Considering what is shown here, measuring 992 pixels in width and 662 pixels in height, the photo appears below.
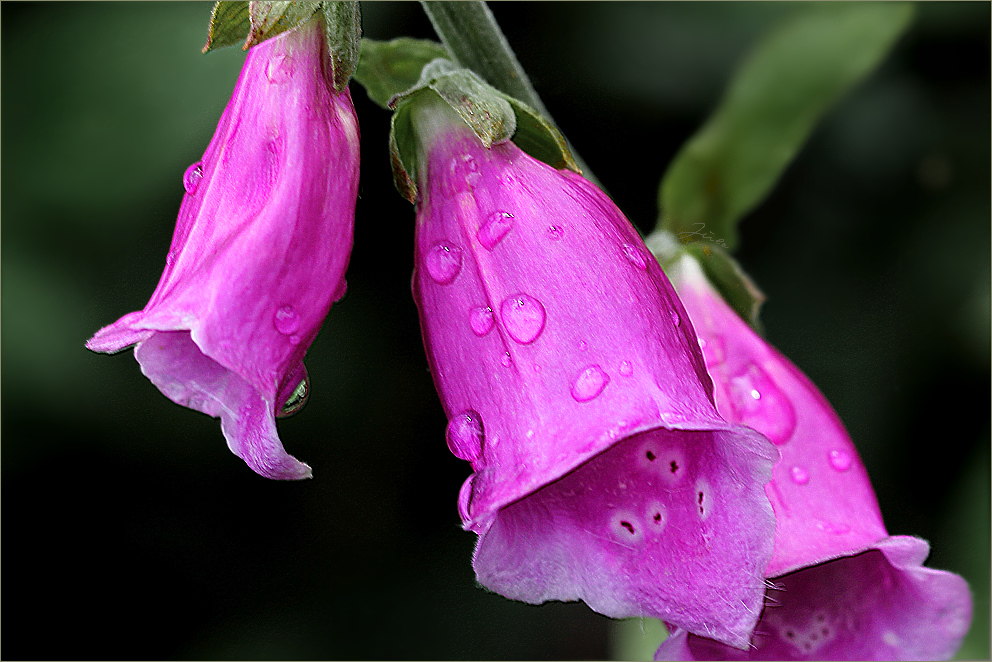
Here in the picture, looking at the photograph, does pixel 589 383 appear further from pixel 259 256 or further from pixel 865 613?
pixel 865 613

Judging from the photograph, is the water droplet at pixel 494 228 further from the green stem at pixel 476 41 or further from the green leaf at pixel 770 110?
the green leaf at pixel 770 110

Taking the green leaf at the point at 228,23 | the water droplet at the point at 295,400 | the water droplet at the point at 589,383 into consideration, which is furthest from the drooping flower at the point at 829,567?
the green leaf at the point at 228,23

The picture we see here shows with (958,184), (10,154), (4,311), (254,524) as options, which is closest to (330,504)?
(254,524)

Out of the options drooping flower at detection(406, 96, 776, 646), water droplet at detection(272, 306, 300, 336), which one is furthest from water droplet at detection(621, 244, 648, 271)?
Result: water droplet at detection(272, 306, 300, 336)

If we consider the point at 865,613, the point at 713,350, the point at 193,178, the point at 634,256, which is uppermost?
the point at 193,178

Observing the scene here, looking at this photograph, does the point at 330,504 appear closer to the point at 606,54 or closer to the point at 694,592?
the point at 606,54

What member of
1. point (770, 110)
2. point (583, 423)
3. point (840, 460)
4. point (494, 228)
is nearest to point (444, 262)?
point (494, 228)
